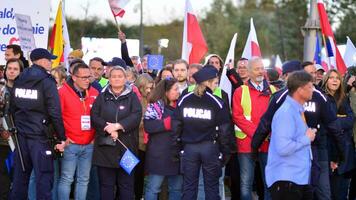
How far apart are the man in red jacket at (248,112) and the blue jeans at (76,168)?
199 cm

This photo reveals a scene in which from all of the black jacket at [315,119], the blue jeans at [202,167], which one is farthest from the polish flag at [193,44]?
the black jacket at [315,119]

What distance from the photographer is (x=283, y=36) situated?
49.2 meters

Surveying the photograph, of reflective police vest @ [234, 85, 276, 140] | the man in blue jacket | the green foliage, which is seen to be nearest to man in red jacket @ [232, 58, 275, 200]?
reflective police vest @ [234, 85, 276, 140]

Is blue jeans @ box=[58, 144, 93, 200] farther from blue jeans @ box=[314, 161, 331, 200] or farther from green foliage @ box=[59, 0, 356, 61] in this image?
green foliage @ box=[59, 0, 356, 61]

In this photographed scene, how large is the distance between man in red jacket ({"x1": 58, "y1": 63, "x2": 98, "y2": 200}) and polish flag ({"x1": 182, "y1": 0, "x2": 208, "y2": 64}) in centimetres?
311

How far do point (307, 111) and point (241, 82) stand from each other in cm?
215

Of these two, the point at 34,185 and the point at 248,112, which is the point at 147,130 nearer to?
the point at 248,112

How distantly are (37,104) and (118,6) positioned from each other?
4.54 metres

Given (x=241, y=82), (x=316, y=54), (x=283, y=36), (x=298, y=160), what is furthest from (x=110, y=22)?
(x=298, y=160)

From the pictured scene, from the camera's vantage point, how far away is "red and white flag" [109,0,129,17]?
13031mm

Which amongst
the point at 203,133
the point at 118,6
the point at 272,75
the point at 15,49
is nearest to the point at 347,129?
the point at 272,75

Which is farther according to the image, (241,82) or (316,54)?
(316,54)

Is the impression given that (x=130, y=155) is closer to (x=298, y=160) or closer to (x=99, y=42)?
(x=298, y=160)

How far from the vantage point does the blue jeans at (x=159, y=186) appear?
31.1 feet
